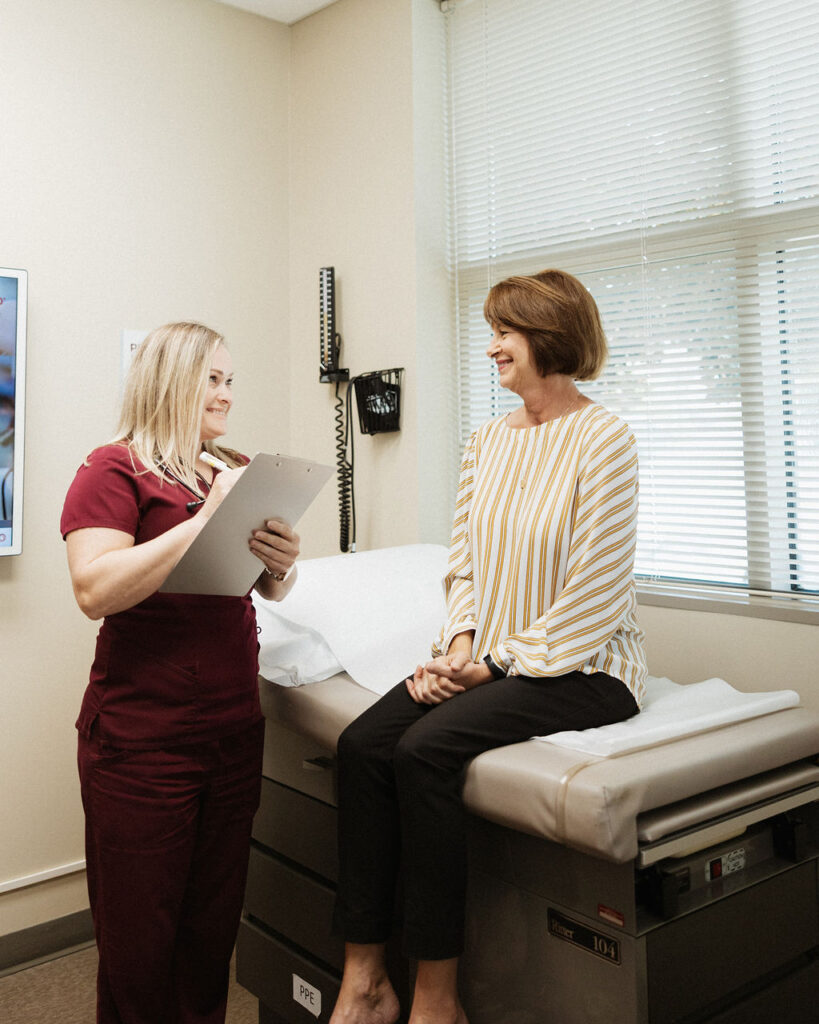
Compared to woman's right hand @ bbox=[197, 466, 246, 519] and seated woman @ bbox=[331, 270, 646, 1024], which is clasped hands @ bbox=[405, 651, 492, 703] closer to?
seated woman @ bbox=[331, 270, 646, 1024]

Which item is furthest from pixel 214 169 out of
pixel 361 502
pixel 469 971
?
pixel 469 971

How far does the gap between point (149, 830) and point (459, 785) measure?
55 centimetres

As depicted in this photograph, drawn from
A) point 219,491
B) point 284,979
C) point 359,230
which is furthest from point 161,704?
point 359,230

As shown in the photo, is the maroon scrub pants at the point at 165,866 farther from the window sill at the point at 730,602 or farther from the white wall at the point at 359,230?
the white wall at the point at 359,230

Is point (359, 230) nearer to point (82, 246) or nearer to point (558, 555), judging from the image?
point (82, 246)

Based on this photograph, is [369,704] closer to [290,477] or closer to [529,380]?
[290,477]

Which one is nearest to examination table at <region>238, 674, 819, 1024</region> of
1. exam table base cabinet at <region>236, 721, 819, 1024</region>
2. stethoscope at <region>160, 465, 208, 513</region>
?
exam table base cabinet at <region>236, 721, 819, 1024</region>

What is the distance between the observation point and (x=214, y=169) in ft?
9.12

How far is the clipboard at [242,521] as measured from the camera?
1405 millimetres

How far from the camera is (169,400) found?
5.33 feet

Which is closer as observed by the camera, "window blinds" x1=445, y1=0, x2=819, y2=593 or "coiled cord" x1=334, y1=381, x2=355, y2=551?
"window blinds" x1=445, y1=0, x2=819, y2=593

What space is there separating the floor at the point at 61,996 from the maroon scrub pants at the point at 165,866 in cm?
55

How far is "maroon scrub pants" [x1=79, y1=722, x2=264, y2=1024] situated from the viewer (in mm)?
1526

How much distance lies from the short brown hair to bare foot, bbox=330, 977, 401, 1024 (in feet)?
3.79
